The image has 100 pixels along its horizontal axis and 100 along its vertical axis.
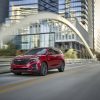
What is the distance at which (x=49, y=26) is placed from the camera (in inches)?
3696

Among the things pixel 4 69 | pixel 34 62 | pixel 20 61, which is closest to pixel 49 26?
pixel 4 69

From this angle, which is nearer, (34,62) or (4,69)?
(34,62)

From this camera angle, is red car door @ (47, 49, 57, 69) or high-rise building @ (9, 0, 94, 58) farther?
high-rise building @ (9, 0, 94, 58)

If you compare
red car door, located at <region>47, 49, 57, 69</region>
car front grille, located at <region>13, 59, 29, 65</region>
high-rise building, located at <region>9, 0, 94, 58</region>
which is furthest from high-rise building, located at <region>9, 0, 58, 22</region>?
car front grille, located at <region>13, 59, 29, 65</region>

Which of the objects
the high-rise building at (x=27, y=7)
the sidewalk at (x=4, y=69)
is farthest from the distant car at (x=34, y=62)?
the high-rise building at (x=27, y=7)

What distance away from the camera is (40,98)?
9.10 meters

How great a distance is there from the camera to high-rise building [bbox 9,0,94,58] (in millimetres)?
94000

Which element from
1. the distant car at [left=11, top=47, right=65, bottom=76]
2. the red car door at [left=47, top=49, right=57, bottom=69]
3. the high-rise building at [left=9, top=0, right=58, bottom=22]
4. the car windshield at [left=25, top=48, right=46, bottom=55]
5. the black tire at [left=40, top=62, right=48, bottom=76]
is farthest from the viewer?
the high-rise building at [left=9, top=0, right=58, bottom=22]

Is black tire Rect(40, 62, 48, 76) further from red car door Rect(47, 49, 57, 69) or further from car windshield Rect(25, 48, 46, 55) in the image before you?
car windshield Rect(25, 48, 46, 55)

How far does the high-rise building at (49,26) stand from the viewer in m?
94.0

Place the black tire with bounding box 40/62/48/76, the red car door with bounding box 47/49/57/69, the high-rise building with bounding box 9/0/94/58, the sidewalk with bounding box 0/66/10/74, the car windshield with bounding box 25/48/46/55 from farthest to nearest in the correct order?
the high-rise building with bounding box 9/0/94/58, the sidewalk with bounding box 0/66/10/74, the red car door with bounding box 47/49/57/69, the car windshield with bounding box 25/48/46/55, the black tire with bounding box 40/62/48/76

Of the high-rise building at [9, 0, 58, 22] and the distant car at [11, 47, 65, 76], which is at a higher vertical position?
the high-rise building at [9, 0, 58, 22]

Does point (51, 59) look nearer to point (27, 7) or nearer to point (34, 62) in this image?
point (34, 62)

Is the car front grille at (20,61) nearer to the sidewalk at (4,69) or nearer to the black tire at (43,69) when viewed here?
the black tire at (43,69)
